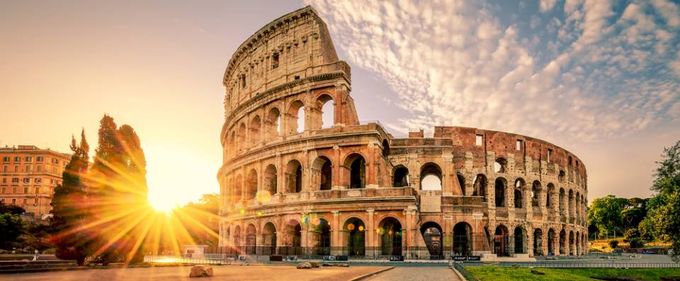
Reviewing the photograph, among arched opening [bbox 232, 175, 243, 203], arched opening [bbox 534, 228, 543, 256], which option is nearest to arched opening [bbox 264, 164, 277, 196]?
arched opening [bbox 232, 175, 243, 203]

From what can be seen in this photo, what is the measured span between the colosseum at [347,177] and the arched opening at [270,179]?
8cm

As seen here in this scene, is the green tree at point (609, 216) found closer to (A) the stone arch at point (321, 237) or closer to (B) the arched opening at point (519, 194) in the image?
(B) the arched opening at point (519, 194)

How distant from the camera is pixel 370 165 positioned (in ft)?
116

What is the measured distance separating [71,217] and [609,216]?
92043 millimetres

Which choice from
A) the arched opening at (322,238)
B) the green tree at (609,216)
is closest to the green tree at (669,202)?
the arched opening at (322,238)

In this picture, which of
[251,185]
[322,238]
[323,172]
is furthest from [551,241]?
[251,185]

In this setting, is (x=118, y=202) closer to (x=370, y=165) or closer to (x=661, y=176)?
(x=370, y=165)

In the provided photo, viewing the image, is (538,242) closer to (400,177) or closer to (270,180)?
(400,177)

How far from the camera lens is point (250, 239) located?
41875mm

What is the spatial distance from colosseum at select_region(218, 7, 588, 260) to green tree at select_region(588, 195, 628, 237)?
4697 centimetres

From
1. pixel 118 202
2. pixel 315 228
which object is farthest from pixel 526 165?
pixel 118 202

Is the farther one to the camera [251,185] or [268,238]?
[251,185]

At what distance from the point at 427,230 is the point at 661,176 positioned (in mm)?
19348

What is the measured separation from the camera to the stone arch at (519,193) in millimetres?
47375
